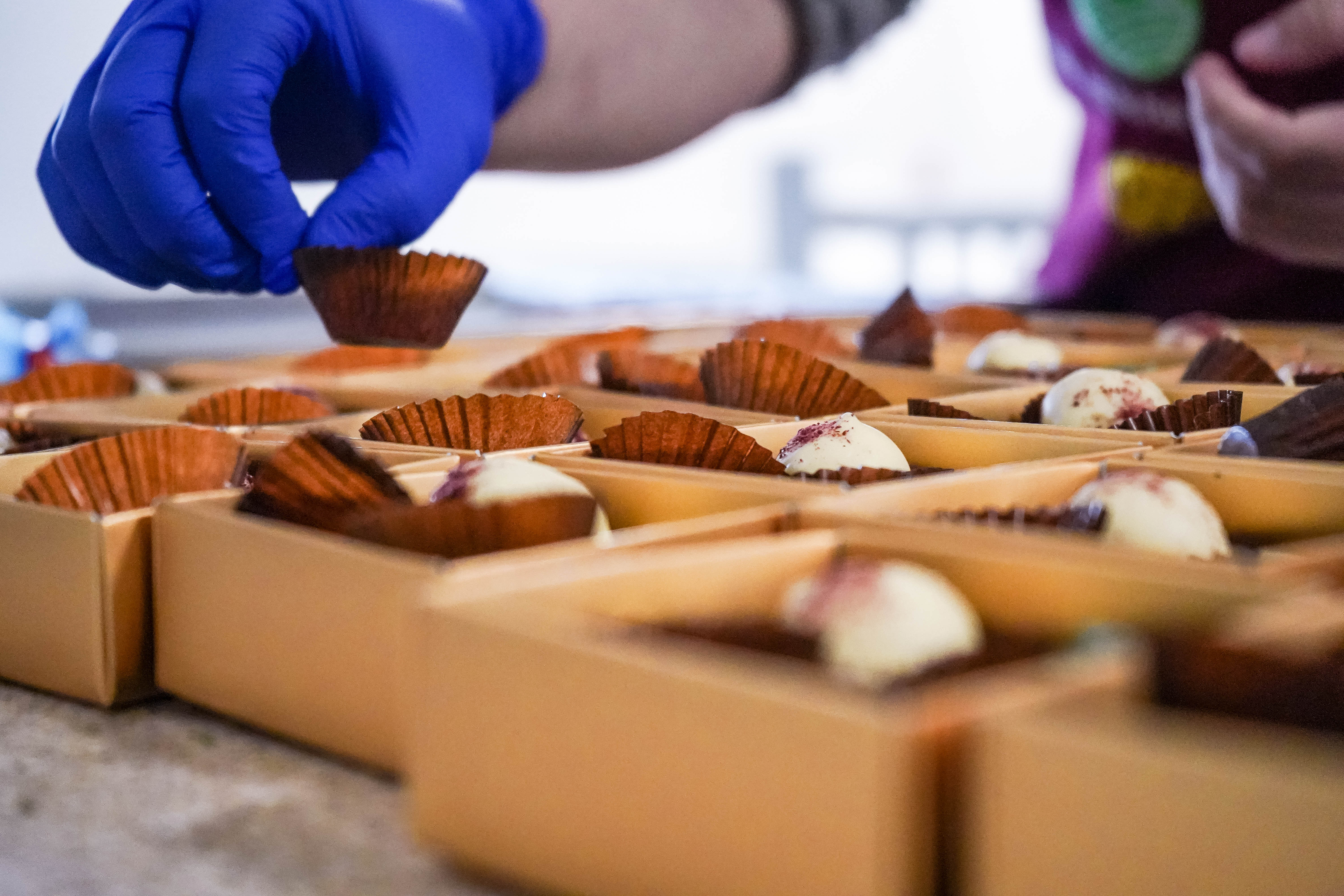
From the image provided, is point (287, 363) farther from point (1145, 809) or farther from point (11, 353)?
point (1145, 809)

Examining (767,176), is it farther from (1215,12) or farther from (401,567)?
(401,567)

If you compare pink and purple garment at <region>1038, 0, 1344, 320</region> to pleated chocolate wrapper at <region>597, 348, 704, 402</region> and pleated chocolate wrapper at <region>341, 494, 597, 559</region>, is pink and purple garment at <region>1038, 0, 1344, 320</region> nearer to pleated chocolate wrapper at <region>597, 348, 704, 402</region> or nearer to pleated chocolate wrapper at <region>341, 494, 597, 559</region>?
pleated chocolate wrapper at <region>597, 348, 704, 402</region>

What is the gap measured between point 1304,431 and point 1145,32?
4.50ft

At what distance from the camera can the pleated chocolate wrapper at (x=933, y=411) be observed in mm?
1085

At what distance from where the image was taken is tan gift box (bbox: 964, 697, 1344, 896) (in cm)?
36

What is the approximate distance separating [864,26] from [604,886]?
2096mm

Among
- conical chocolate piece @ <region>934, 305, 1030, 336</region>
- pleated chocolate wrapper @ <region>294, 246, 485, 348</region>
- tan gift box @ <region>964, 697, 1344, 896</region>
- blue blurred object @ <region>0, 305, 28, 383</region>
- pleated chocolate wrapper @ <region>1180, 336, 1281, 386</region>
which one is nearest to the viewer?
tan gift box @ <region>964, 697, 1344, 896</region>

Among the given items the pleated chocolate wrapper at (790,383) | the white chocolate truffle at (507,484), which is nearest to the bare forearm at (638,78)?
the pleated chocolate wrapper at (790,383)

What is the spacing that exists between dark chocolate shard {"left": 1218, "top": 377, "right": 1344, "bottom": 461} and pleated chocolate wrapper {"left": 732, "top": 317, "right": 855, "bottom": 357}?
79 cm

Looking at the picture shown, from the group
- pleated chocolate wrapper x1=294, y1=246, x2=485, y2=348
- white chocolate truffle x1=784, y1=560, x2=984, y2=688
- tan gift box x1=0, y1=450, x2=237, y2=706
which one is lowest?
tan gift box x1=0, y1=450, x2=237, y2=706

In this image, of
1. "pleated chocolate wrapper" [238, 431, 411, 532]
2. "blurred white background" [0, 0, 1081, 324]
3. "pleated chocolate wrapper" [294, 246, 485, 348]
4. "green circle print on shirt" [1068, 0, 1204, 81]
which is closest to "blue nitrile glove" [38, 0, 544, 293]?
"pleated chocolate wrapper" [294, 246, 485, 348]

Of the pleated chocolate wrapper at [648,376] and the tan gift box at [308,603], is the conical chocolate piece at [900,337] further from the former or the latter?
the tan gift box at [308,603]

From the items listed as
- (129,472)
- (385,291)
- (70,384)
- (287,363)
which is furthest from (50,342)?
(129,472)

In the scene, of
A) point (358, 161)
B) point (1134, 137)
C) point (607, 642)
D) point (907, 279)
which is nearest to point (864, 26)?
point (1134, 137)
